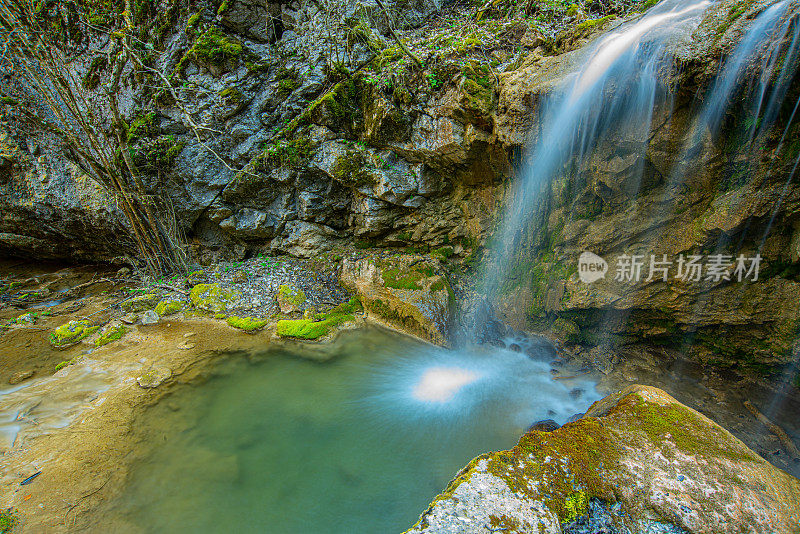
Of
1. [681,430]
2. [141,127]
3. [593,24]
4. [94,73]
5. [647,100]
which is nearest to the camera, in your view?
[681,430]

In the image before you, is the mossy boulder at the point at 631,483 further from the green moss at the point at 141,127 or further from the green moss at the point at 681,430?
the green moss at the point at 141,127

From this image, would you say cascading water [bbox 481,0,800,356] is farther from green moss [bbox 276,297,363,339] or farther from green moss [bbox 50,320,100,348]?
green moss [bbox 50,320,100,348]

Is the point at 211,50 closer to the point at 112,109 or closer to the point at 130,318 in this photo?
the point at 112,109

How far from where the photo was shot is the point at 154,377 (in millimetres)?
4434

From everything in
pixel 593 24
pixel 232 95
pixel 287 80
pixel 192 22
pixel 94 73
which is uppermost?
pixel 192 22

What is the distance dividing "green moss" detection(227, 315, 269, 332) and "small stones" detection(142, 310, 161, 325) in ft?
4.79

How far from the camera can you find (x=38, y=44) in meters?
5.55

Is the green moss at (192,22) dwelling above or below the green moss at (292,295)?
above

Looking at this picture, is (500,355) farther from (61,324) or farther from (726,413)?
(61,324)

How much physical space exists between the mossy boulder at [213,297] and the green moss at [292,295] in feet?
3.15

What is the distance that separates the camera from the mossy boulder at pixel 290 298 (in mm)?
6316

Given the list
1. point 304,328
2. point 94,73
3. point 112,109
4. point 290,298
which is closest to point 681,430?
point 304,328

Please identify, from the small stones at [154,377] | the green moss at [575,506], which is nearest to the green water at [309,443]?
the small stones at [154,377]

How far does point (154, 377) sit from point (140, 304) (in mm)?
2597
